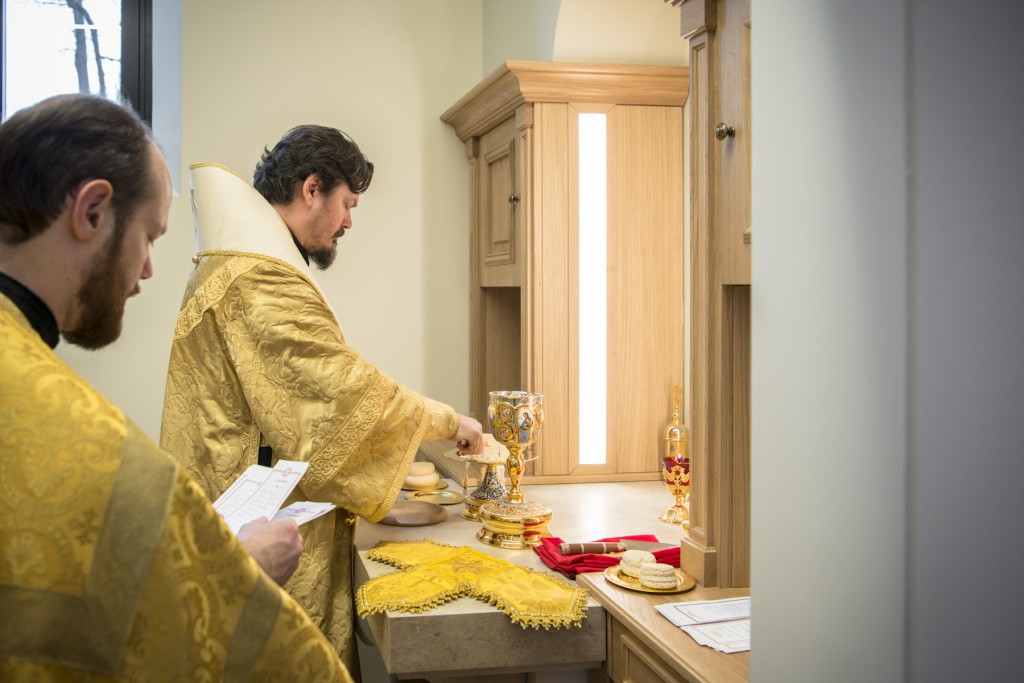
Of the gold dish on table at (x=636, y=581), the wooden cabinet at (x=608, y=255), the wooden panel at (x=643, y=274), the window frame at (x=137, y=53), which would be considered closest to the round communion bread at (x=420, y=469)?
the wooden cabinet at (x=608, y=255)

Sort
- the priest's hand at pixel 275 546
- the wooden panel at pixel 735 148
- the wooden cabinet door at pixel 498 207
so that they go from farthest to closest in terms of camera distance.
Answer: the wooden cabinet door at pixel 498 207 < the wooden panel at pixel 735 148 < the priest's hand at pixel 275 546

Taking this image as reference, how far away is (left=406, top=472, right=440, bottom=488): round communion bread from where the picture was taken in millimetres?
3365

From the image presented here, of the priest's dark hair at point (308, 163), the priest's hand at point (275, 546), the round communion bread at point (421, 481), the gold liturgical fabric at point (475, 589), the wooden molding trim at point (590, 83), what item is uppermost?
the wooden molding trim at point (590, 83)

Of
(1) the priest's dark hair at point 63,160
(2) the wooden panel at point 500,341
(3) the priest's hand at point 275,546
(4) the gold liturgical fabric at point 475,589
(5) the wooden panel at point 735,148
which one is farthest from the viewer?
(2) the wooden panel at point 500,341

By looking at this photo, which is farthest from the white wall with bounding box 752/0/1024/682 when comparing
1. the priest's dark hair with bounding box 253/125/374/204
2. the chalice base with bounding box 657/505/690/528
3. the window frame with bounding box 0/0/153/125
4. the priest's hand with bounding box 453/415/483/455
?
the window frame with bounding box 0/0/153/125

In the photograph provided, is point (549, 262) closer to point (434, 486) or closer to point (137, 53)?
point (434, 486)

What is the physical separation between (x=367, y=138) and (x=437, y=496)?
6.63 ft

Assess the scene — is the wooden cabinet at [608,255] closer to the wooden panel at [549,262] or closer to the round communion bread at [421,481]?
the wooden panel at [549,262]

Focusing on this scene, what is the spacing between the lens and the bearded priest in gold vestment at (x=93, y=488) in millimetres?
1041

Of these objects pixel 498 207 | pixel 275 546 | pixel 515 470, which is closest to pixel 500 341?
pixel 498 207

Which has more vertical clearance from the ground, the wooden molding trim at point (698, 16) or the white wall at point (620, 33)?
the white wall at point (620, 33)

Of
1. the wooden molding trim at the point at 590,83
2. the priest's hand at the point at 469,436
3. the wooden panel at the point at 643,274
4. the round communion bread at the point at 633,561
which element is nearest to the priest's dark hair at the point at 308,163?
the priest's hand at the point at 469,436

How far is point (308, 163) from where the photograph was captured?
9.16 feet

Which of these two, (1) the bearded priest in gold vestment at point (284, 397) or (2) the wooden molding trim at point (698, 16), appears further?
(1) the bearded priest in gold vestment at point (284, 397)
